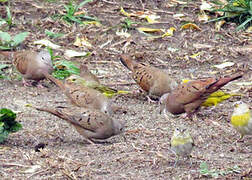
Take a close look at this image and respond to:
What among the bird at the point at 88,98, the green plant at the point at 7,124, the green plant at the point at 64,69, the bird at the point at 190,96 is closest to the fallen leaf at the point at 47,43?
the green plant at the point at 64,69

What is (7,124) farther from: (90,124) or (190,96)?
(190,96)

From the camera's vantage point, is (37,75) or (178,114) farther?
(37,75)

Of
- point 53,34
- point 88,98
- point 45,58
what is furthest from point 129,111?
point 53,34

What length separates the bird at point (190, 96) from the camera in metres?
7.52

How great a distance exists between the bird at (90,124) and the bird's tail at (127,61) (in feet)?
7.70

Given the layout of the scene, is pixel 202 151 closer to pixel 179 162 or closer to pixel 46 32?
pixel 179 162

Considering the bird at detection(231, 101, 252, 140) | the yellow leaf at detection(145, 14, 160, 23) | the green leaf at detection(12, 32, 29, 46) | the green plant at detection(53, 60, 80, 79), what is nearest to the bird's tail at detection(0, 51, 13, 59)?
the green leaf at detection(12, 32, 29, 46)

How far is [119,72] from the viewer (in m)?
9.47

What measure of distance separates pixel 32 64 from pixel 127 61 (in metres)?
1.45

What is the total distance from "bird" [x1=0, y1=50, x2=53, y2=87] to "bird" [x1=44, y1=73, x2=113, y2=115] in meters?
1.11

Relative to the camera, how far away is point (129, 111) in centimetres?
782

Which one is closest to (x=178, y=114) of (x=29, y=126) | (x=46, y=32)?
(x=29, y=126)

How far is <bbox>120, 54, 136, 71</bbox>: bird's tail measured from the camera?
9.02m

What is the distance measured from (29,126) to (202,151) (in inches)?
82.1
